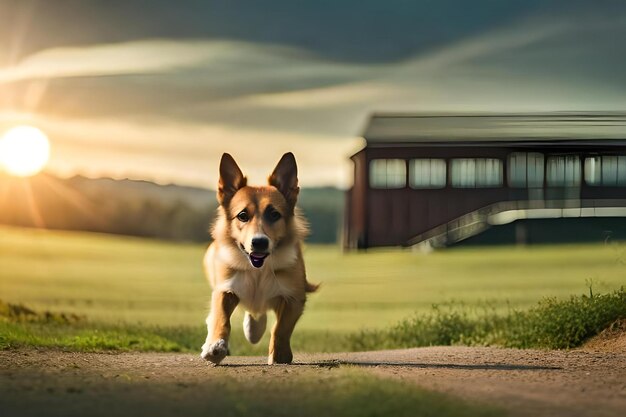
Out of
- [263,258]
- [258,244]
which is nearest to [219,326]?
[263,258]

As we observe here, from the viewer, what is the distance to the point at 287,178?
800cm

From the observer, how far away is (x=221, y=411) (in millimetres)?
5969

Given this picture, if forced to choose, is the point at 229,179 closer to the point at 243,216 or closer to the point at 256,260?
the point at 243,216

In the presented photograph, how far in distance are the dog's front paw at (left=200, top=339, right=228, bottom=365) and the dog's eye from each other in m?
0.91

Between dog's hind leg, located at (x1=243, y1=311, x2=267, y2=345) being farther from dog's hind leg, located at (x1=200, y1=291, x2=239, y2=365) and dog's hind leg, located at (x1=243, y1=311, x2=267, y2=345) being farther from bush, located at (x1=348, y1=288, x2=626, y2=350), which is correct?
bush, located at (x1=348, y1=288, x2=626, y2=350)

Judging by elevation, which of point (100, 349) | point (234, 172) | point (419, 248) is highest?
point (234, 172)

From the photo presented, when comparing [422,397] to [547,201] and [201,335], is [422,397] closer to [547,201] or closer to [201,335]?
[201,335]

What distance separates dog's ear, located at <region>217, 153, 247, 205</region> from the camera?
7.95 meters

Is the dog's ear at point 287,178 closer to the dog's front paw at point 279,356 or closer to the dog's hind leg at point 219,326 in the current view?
the dog's hind leg at point 219,326

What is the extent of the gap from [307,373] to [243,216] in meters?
1.29

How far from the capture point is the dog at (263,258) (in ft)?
25.4

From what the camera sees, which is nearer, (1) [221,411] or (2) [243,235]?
(1) [221,411]

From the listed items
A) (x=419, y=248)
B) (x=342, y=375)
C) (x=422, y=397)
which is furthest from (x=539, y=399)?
(x=419, y=248)

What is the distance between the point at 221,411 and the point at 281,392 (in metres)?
0.55
